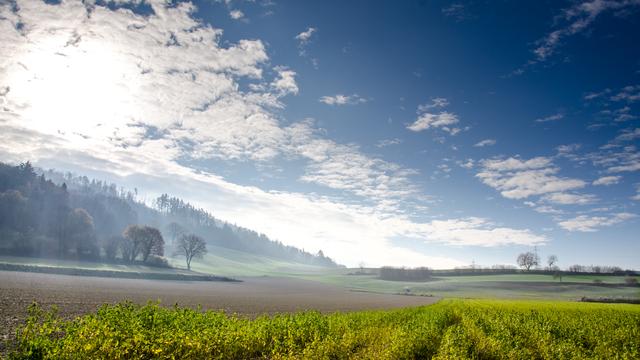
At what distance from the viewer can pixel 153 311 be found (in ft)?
60.0

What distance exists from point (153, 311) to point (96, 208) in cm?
17228

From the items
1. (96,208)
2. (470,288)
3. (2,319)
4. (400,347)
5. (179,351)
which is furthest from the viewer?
(96,208)

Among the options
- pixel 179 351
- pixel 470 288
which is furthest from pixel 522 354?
pixel 470 288

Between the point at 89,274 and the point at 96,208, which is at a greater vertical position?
the point at 96,208

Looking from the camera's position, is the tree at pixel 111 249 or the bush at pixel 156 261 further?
the bush at pixel 156 261

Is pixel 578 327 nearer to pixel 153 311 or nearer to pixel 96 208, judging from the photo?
pixel 153 311

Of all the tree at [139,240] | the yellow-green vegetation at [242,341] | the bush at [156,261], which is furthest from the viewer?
the bush at [156,261]

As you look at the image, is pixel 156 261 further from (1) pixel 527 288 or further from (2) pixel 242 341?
(1) pixel 527 288

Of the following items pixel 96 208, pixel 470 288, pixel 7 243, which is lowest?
pixel 470 288

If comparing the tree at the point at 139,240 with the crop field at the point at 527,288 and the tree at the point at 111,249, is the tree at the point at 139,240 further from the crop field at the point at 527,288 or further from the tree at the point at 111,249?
the crop field at the point at 527,288

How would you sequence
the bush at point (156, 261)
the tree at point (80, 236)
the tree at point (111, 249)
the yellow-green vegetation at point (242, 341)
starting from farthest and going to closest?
1. the bush at point (156, 261)
2. the tree at point (111, 249)
3. the tree at point (80, 236)
4. the yellow-green vegetation at point (242, 341)

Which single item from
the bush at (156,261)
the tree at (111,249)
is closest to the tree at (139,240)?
the bush at (156,261)

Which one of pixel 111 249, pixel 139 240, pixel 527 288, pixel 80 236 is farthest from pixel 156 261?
pixel 527 288

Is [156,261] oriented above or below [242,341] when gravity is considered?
below
